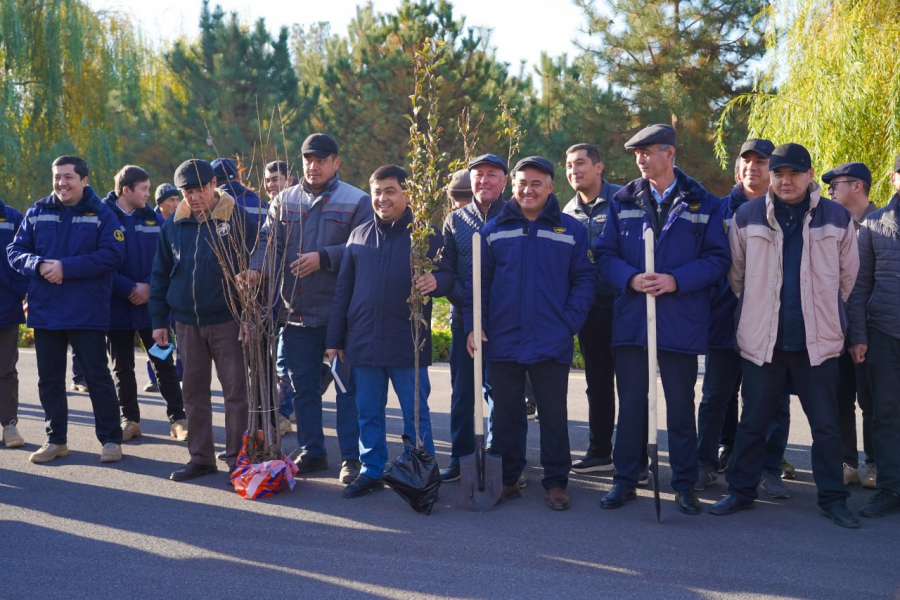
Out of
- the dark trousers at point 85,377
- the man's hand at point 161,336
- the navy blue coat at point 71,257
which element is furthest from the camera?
the dark trousers at point 85,377

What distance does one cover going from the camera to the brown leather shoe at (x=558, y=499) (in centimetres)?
573

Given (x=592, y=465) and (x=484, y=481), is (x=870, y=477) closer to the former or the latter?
(x=592, y=465)

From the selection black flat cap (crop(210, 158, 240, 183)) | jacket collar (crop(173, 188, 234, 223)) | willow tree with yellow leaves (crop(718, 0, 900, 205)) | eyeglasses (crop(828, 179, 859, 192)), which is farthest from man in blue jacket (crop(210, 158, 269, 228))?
willow tree with yellow leaves (crop(718, 0, 900, 205))

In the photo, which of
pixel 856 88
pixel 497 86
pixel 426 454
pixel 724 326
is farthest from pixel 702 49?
pixel 426 454

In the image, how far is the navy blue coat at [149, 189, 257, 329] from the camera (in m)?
6.40

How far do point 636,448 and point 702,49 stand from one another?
15163mm

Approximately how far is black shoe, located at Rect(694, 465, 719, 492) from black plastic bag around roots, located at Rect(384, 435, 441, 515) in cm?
Answer: 179

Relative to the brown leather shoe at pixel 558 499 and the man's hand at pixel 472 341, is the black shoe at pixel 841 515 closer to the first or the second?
the brown leather shoe at pixel 558 499

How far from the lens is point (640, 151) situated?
19.1 ft

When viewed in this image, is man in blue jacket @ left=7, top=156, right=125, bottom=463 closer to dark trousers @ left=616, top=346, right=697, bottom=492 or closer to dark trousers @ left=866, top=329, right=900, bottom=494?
dark trousers @ left=616, top=346, right=697, bottom=492

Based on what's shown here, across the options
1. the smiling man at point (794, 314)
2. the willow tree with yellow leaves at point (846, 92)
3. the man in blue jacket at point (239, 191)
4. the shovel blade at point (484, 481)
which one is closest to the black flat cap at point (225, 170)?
the man in blue jacket at point (239, 191)

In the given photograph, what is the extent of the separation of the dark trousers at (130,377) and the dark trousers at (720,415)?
173 inches

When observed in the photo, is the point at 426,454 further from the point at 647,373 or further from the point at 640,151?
the point at 640,151

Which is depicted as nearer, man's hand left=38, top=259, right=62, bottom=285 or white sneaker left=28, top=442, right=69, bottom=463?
man's hand left=38, top=259, right=62, bottom=285
